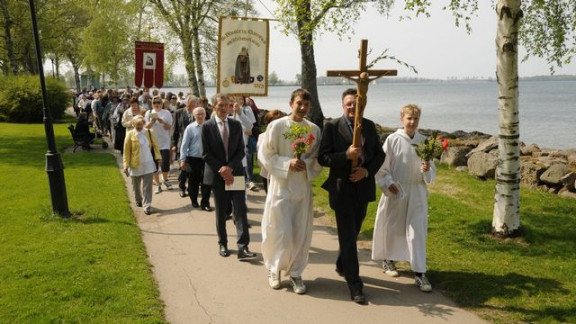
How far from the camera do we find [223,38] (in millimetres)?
9352

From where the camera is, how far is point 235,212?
281 inches

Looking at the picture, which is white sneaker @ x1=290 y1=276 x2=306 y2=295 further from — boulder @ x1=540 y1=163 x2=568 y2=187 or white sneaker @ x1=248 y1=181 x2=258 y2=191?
boulder @ x1=540 y1=163 x2=568 y2=187

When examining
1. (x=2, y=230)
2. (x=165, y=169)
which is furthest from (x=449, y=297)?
(x=165, y=169)

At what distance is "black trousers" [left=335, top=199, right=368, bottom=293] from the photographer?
18.6ft

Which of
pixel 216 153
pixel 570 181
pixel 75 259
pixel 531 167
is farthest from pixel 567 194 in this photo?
pixel 75 259

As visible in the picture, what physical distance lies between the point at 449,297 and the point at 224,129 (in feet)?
12.1

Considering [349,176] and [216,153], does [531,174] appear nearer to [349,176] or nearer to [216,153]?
[349,176]

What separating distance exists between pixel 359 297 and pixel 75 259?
12.7 ft

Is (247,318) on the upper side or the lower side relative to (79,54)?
lower

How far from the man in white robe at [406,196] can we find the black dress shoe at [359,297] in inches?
32.1

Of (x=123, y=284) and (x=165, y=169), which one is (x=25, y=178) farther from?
(x=123, y=284)

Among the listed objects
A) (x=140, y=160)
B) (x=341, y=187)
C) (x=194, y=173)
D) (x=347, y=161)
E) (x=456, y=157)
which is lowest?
(x=456, y=157)

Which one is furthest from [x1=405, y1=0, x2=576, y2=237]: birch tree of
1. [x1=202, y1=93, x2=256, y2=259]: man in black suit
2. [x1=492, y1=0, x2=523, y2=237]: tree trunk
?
[x1=202, y1=93, x2=256, y2=259]: man in black suit

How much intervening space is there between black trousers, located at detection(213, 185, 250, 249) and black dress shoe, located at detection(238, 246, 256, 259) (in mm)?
49
